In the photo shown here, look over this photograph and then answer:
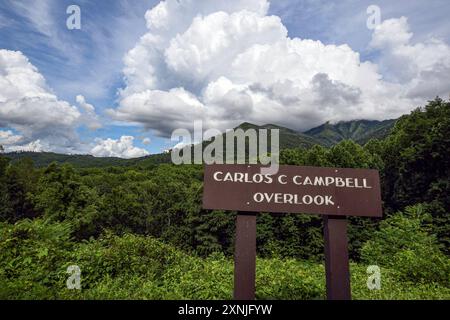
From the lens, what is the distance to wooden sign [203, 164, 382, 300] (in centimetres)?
469

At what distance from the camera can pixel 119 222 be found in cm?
3912

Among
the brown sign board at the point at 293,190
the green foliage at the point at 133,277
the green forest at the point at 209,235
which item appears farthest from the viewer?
the green forest at the point at 209,235

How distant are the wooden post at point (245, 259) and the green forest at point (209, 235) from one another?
1.79 metres

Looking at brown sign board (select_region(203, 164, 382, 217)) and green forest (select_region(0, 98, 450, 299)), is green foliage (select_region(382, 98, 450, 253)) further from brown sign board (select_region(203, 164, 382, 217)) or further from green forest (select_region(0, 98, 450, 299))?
brown sign board (select_region(203, 164, 382, 217))

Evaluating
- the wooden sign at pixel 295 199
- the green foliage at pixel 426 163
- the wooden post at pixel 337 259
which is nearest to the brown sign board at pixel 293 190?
the wooden sign at pixel 295 199

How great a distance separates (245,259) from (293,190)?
1271 millimetres

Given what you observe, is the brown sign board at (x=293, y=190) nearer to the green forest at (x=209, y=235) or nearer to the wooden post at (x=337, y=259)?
the wooden post at (x=337, y=259)

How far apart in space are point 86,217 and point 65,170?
Result: 5.35 metres

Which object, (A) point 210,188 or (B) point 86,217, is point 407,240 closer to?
(A) point 210,188

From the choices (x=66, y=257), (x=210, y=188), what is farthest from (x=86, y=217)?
(x=210, y=188)

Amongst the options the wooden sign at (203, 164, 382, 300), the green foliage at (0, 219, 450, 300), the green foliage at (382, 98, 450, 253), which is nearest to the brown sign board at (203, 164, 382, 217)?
the wooden sign at (203, 164, 382, 300)

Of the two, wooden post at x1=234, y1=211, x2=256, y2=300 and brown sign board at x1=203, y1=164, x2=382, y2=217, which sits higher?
brown sign board at x1=203, y1=164, x2=382, y2=217

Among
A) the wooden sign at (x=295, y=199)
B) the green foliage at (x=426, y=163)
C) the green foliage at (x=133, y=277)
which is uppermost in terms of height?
the green foliage at (x=426, y=163)

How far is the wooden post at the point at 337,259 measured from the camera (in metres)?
4.61
